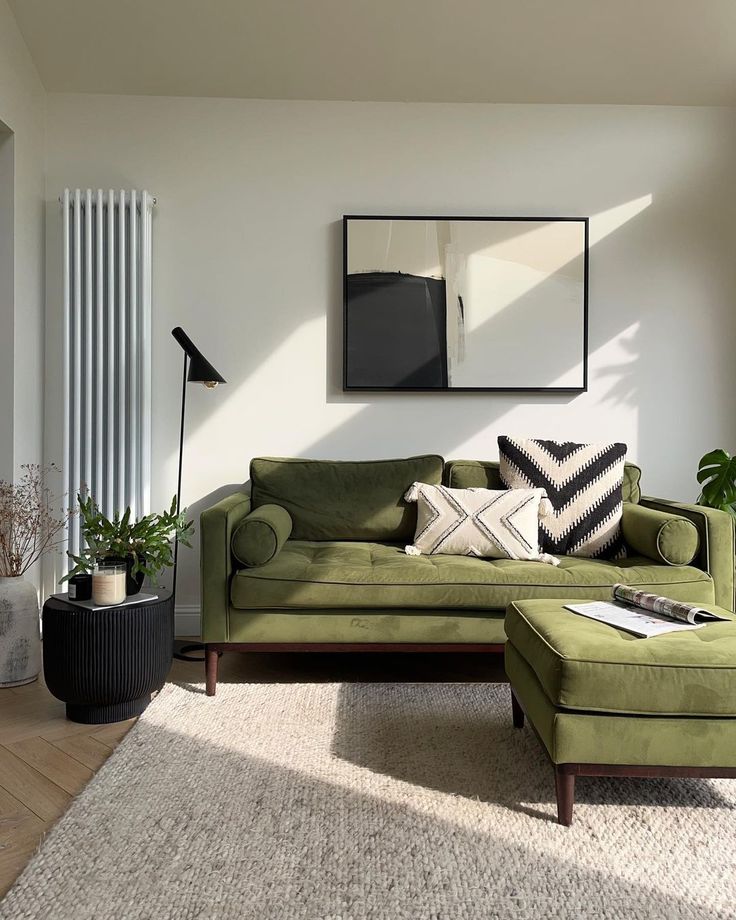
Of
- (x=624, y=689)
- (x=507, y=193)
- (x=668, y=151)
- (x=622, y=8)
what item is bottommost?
(x=624, y=689)

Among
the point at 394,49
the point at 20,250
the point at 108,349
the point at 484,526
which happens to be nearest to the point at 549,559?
the point at 484,526

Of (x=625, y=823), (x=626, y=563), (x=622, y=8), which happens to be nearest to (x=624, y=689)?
(x=625, y=823)

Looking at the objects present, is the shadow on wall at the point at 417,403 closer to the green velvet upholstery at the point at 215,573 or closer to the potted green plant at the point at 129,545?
the potted green plant at the point at 129,545

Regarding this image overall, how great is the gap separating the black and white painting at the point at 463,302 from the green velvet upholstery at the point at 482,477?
469 mm

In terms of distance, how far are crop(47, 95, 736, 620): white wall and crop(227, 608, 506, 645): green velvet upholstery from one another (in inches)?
46.4

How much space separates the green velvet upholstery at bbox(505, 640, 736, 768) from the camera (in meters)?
1.75

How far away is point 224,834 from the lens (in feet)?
5.72

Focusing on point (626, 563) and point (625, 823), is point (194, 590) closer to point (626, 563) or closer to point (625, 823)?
point (626, 563)

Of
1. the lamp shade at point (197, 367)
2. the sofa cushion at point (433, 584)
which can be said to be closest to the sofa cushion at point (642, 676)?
the sofa cushion at point (433, 584)

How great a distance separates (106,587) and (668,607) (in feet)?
5.87

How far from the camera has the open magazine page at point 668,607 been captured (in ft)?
6.73

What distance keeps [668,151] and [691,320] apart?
887 mm

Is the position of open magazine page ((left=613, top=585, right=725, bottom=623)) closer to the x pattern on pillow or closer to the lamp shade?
the x pattern on pillow

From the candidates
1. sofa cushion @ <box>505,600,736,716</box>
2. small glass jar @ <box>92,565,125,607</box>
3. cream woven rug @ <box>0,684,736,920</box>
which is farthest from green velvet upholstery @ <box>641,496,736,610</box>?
small glass jar @ <box>92,565,125,607</box>
